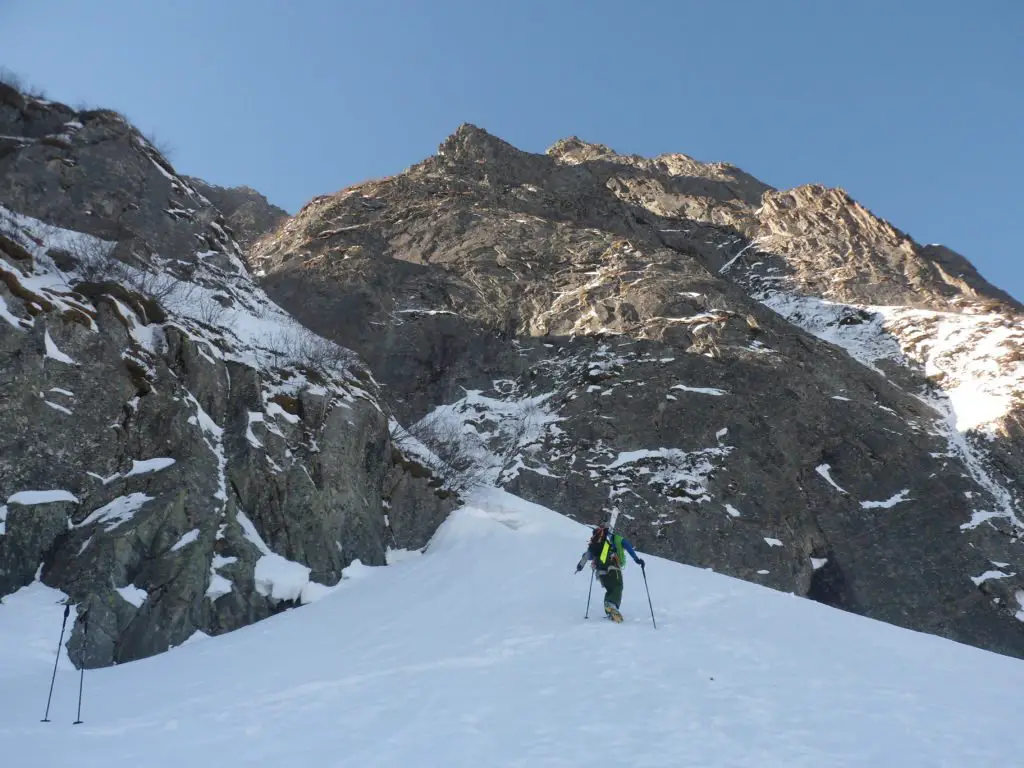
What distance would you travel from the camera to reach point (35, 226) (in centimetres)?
2412

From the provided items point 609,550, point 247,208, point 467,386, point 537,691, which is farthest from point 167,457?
point 247,208

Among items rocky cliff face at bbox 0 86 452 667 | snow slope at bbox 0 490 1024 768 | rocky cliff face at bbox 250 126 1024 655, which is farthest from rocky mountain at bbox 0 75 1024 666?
snow slope at bbox 0 490 1024 768

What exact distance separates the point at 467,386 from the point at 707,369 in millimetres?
15039

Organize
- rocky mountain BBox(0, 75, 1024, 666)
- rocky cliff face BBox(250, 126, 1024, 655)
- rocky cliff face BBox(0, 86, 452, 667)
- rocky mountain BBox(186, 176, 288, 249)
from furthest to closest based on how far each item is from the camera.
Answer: rocky mountain BBox(186, 176, 288, 249)
rocky cliff face BBox(250, 126, 1024, 655)
rocky mountain BBox(0, 75, 1024, 666)
rocky cliff face BBox(0, 86, 452, 667)

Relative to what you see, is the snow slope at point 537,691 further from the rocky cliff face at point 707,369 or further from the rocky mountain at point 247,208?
the rocky mountain at point 247,208

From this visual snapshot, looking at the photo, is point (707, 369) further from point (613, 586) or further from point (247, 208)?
point (247, 208)

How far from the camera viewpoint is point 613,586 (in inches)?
432

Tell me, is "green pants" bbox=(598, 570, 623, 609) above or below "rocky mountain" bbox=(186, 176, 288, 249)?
below

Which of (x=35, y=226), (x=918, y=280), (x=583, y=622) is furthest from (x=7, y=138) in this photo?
(x=918, y=280)

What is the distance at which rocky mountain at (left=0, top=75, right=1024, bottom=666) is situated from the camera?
14227mm

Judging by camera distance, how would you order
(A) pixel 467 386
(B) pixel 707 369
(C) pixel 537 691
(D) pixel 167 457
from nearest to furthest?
(C) pixel 537 691 → (D) pixel 167 457 → (B) pixel 707 369 → (A) pixel 467 386

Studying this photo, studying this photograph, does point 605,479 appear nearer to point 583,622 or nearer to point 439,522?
point 439,522

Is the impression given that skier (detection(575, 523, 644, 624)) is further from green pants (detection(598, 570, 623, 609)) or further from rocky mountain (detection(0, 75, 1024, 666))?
rocky mountain (detection(0, 75, 1024, 666))

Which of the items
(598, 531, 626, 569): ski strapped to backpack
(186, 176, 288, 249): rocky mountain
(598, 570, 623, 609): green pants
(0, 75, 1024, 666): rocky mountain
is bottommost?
(598, 570, 623, 609): green pants
